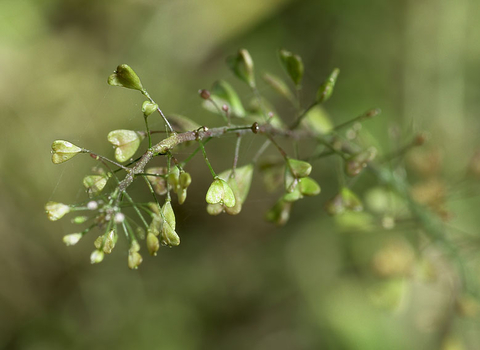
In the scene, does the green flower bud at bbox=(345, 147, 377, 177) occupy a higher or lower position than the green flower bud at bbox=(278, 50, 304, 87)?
lower

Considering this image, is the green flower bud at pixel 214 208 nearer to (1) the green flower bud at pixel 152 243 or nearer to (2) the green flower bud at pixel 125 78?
(1) the green flower bud at pixel 152 243

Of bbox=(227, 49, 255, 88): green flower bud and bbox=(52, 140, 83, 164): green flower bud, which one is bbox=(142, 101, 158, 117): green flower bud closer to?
bbox=(52, 140, 83, 164): green flower bud

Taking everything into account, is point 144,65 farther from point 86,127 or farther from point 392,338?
point 392,338

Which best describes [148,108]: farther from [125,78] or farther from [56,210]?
[56,210]

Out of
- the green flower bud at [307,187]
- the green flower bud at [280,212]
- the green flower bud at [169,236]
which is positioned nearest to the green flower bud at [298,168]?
the green flower bud at [307,187]

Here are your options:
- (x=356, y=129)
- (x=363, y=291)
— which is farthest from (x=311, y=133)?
(x=363, y=291)

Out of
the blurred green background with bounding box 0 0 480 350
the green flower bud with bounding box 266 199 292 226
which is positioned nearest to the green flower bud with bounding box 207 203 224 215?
the green flower bud with bounding box 266 199 292 226

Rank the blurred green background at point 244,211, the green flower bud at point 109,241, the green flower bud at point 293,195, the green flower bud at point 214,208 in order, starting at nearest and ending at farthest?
the green flower bud at point 109,241
the green flower bud at point 214,208
the green flower bud at point 293,195
the blurred green background at point 244,211
